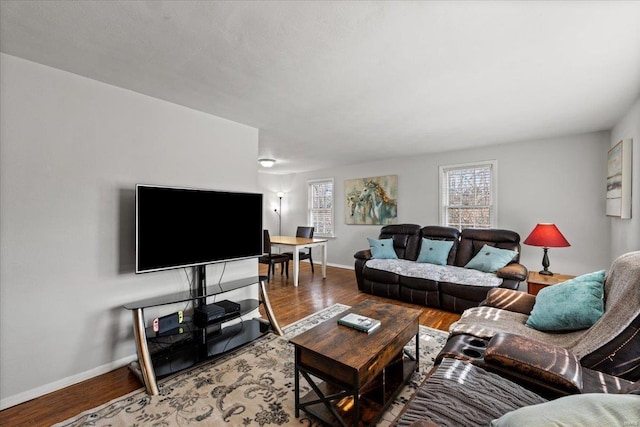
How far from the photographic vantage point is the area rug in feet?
5.81

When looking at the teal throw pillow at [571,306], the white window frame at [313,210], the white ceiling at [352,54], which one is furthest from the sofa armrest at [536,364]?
the white window frame at [313,210]

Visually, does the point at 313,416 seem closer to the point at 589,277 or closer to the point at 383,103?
the point at 589,277

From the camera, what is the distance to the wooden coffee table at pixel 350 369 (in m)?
1.56

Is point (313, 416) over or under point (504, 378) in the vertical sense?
under

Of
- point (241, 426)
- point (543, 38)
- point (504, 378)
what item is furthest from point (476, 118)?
point (241, 426)

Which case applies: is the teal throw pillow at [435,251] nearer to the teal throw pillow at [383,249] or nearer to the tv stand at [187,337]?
the teal throw pillow at [383,249]

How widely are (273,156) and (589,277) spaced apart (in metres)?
4.66

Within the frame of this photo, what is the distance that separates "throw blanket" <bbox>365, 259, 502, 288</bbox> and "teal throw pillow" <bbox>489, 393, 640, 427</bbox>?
9.74ft

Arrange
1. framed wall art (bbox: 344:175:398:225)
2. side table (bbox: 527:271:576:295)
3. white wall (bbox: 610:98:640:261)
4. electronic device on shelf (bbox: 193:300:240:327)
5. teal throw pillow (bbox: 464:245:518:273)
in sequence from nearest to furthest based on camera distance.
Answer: electronic device on shelf (bbox: 193:300:240:327)
white wall (bbox: 610:98:640:261)
side table (bbox: 527:271:576:295)
teal throw pillow (bbox: 464:245:518:273)
framed wall art (bbox: 344:175:398:225)

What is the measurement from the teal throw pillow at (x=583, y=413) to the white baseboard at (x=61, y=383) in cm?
289

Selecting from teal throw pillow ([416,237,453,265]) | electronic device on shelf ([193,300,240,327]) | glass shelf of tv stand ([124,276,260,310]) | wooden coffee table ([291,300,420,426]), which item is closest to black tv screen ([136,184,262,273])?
glass shelf of tv stand ([124,276,260,310])

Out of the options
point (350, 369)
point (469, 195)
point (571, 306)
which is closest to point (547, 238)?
point (469, 195)

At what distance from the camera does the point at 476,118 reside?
128 inches

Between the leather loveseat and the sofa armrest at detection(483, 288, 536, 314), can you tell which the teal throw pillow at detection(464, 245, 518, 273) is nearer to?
the sofa armrest at detection(483, 288, 536, 314)
